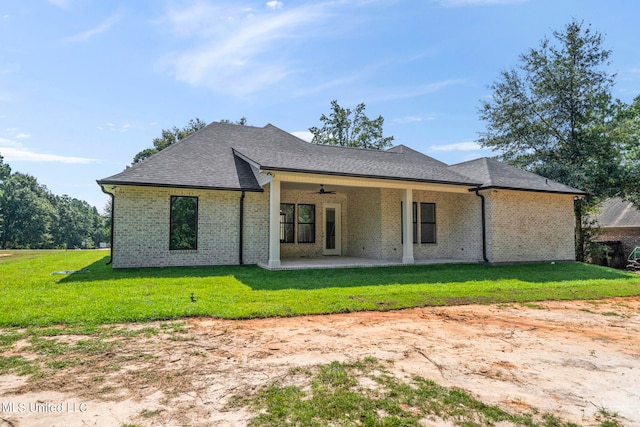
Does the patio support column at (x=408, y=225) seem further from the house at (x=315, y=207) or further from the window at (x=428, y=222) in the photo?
the window at (x=428, y=222)

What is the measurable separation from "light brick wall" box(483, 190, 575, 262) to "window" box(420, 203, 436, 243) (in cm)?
237

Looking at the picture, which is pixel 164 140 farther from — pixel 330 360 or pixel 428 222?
pixel 330 360

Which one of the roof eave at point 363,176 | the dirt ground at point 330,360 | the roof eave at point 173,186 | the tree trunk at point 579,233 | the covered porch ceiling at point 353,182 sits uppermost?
the roof eave at point 363,176

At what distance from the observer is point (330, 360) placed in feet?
12.7

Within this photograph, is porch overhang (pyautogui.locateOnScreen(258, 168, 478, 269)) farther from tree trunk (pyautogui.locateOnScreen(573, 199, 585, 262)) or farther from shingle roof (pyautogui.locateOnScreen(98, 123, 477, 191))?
tree trunk (pyautogui.locateOnScreen(573, 199, 585, 262))

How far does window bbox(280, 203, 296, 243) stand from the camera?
605 inches

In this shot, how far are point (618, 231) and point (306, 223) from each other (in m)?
21.6

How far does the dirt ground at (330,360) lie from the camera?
9.01ft

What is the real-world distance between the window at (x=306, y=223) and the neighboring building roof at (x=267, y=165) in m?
2.50

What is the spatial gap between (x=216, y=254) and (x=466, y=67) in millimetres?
13429

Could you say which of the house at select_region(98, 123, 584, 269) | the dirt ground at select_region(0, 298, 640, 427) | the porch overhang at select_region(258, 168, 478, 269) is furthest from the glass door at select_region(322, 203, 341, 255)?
the dirt ground at select_region(0, 298, 640, 427)

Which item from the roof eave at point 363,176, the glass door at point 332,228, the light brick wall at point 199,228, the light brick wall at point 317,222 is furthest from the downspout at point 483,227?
the light brick wall at point 199,228

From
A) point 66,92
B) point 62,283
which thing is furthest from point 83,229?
point 62,283

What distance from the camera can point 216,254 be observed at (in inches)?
476
